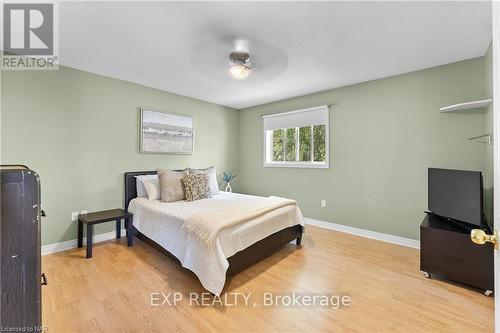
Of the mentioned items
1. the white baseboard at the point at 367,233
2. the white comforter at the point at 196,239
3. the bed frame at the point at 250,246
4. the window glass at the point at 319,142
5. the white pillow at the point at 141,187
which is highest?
the window glass at the point at 319,142

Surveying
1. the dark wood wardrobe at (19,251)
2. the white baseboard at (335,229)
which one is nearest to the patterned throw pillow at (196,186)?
the white baseboard at (335,229)

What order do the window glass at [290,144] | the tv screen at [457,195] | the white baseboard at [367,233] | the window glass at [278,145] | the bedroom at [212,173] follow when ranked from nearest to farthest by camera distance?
the bedroom at [212,173] < the tv screen at [457,195] < the white baseboard at [367,233] < the window glass at [290,144] < the window glass at [278,145]

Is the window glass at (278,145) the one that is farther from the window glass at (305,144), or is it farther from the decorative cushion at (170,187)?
the decorative cushion at (170,187)

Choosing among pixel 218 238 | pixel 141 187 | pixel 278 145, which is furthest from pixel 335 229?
pixel 141 187

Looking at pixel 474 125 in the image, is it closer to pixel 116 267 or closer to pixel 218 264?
pixel 218 264

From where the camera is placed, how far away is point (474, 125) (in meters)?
2.62

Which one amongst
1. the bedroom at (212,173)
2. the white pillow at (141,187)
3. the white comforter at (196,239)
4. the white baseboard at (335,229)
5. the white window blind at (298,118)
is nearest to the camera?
the bedroom at (212,173)

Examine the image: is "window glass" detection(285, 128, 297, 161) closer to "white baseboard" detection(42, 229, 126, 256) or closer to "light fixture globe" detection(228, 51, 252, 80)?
"light fixture globe" detection(228, 51, 252, 80)

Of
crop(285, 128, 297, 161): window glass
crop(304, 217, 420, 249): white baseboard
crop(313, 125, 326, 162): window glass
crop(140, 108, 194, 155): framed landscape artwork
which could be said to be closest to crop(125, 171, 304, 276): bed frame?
crop(140, 108, 194, 155): framed landscape artwork

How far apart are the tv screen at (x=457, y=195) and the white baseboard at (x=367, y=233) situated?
673 mm

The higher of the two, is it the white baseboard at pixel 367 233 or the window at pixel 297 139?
the window at pixel 297 139

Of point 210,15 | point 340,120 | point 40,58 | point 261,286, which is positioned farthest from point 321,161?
point 40,58

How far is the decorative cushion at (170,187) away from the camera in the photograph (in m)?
3.18

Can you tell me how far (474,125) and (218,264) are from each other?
316 cm
